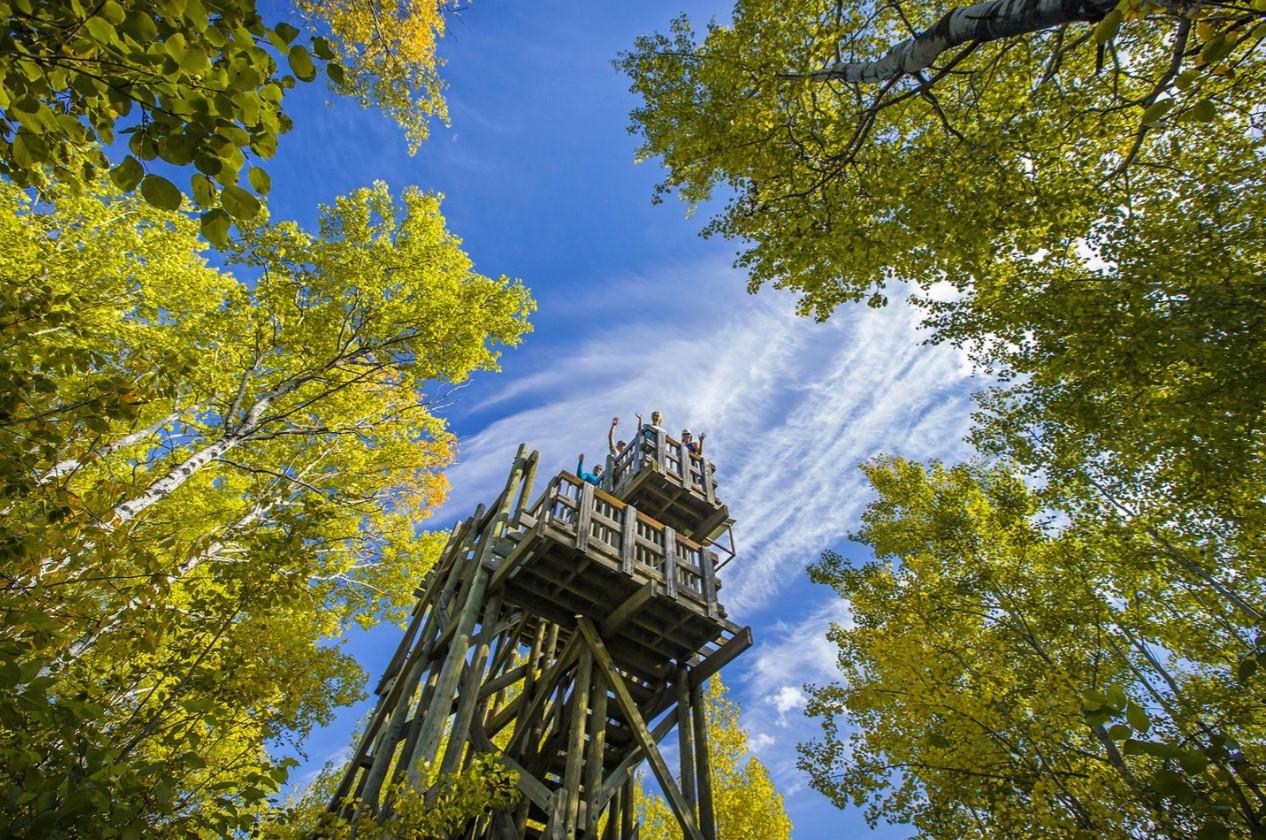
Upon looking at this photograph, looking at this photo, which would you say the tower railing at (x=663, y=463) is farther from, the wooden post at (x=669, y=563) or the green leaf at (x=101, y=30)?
the green leaf at (x=101, y=30)

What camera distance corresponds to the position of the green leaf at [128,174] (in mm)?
1753

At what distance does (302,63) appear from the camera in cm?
205

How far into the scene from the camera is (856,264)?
6.98m

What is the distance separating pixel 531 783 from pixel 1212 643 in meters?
10.4

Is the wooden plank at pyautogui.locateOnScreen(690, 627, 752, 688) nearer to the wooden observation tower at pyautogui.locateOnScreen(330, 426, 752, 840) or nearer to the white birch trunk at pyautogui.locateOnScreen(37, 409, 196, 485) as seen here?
the wooden observation tower at pyautogui.locateOnScreen(330, 426, 752, 840)

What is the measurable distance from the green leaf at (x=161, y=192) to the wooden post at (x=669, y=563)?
7187 millimetres

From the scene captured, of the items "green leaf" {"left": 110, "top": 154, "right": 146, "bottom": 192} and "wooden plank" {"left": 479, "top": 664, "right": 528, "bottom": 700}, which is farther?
"wooden plank" {"left": 479, "top": 664, "right": 528, "bottom": 700}

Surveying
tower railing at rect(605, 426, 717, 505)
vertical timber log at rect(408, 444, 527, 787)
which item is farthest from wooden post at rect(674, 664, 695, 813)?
tower railing at rect(605, 426, 717, 505)

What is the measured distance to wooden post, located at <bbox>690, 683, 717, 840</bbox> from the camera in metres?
7.38

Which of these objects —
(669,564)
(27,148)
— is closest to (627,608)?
(669,564)

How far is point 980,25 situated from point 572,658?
818 centimetres

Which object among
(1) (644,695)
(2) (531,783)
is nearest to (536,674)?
(1) (644,695)

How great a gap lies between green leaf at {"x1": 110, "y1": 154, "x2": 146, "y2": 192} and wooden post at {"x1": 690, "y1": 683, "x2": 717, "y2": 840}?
8.28 metres

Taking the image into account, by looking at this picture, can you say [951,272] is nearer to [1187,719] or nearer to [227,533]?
[1187,719]
